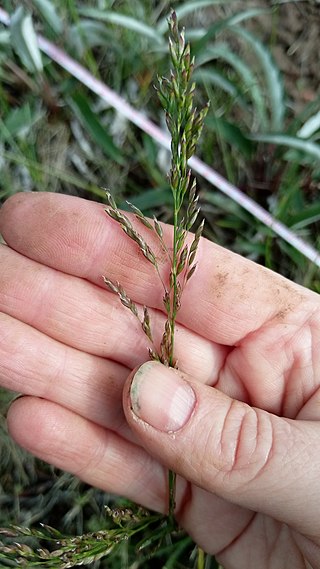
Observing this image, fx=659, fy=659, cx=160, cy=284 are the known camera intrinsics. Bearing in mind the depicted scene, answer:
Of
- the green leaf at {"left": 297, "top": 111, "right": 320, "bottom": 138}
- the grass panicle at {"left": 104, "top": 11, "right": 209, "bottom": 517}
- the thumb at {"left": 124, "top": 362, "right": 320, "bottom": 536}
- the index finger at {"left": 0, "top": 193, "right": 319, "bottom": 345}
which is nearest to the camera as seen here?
the grass panicle at {"left": 104, "top": 11, "right": 209, "bottom": 517}

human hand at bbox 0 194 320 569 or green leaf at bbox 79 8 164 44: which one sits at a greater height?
green leaf at bbox 79 8 164 44

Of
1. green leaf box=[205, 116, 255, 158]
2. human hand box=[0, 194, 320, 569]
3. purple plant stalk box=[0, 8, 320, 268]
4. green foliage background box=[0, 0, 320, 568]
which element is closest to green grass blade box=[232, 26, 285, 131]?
green foliage background box=[0, 0, 320, 568]

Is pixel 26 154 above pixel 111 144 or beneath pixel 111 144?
beneath

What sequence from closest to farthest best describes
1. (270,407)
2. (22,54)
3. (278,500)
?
(278,500) < (270,407) < (22,54)

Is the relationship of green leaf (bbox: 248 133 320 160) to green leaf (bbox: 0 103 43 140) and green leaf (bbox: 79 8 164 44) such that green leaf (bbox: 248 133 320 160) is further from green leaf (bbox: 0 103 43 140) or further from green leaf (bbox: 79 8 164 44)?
green leaf (bbox: 0 103 43 140)

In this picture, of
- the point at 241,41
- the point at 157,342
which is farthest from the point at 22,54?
the point at 157,342

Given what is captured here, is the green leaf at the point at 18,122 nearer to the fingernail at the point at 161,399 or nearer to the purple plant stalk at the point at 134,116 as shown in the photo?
the purple plant stalk at the point at 134,116

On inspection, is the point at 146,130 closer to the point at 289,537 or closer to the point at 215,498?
the point at 215,498
